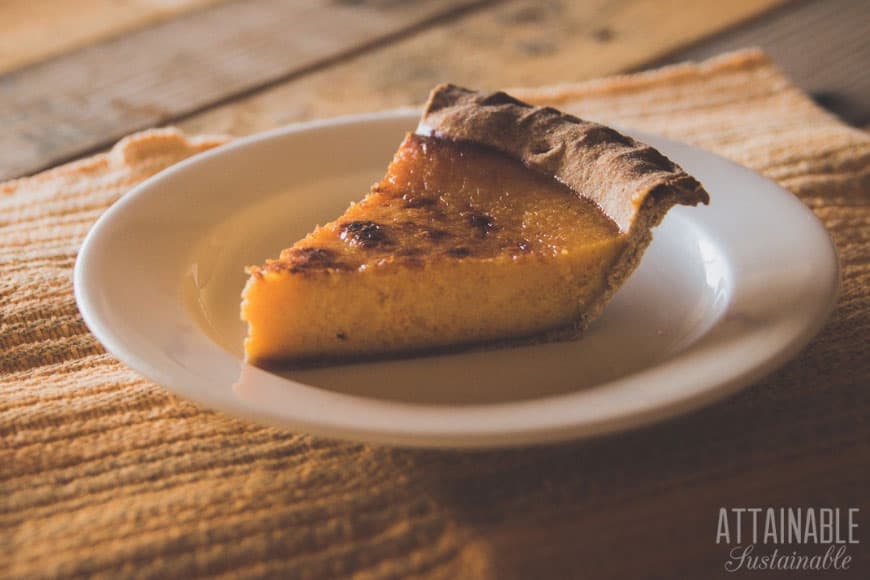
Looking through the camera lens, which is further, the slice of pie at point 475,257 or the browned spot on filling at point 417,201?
the browned spot on filling at point 417,201

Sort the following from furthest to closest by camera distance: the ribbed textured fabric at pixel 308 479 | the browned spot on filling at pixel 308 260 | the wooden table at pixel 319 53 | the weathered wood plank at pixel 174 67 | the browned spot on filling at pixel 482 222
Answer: the wooden table at pixel 319 53 < the weathered wood plank at pixel 174 67 < the browned spot on filling at pixel 482 222 < the browned spot on filling at pixel 308 260 < the ribbed textured fabric at pixel 308 479

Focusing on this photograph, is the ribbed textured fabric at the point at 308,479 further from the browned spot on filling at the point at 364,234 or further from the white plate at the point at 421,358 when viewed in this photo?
the browned spot on filling at the point at 364,234

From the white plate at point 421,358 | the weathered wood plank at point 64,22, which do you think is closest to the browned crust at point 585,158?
the white plate at point 421,358

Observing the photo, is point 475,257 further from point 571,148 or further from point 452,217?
point 571,148

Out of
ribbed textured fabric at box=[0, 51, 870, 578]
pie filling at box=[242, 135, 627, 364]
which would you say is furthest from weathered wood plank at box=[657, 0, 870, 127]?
pie filling at box=[242, 135, 627, 364]

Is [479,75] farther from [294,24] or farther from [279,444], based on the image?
[279,444]

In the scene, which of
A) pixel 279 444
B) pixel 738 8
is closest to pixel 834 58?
pixel 738 8

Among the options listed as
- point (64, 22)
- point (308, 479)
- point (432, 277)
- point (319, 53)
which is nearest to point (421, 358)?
point (432, 277)
